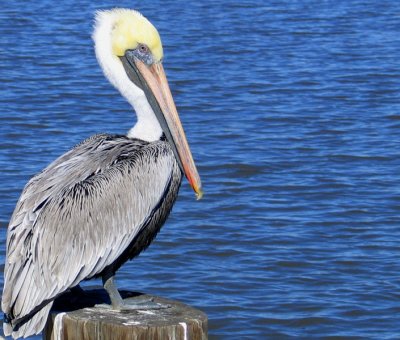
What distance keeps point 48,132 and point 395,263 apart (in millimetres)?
4450

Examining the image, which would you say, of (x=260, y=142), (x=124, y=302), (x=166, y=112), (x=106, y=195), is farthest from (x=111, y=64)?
(x=260, y=142)

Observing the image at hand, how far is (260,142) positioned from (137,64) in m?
5.84

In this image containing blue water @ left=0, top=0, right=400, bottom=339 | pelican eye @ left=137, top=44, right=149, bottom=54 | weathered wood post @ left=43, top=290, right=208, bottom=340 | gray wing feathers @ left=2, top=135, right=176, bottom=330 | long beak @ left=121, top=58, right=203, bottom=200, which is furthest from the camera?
blue water @ left=0, top=0, right=400, bottom=339

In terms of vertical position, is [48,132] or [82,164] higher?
Answer: [82,164]

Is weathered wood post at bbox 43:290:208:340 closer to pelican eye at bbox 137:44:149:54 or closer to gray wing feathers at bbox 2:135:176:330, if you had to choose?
gray wing feathers at bbox 2:135:176:330

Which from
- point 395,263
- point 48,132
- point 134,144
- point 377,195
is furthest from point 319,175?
point 134,144

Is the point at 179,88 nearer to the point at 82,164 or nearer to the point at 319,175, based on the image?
the point at 319,175

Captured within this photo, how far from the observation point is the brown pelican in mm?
5406

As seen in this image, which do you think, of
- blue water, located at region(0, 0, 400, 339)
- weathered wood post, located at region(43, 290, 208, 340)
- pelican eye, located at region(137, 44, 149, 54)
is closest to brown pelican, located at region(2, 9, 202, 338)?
pelican eye, located at region(137, 44, 149, 54)

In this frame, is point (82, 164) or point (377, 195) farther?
point (377, 195)

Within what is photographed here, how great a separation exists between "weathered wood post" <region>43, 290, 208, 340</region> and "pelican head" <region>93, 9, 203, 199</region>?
1.03 meters

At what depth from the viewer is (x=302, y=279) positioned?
878 centimetres

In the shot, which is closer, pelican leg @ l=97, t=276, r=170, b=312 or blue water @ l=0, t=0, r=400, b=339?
pelican leg @ l=97, t=276, r=170, b=312

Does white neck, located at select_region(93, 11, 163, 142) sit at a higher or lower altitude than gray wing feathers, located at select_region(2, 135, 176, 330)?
higher
